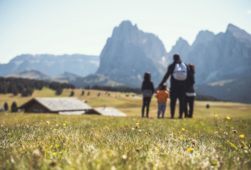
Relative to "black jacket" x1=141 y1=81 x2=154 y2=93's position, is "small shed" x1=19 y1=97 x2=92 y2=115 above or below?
below

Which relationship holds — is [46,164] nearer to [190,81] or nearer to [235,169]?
[235,169]

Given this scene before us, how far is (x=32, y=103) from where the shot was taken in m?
114

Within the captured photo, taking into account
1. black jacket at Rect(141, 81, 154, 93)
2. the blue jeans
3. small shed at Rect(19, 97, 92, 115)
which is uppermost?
black jacket at Rect(141, 81, 154, 93)

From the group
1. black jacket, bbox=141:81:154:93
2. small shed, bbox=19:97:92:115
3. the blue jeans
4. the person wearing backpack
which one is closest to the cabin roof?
small shed, bbox=19:97:92:115

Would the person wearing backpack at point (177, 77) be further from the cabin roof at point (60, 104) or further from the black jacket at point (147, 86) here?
the cabin roof at point (60, 104)

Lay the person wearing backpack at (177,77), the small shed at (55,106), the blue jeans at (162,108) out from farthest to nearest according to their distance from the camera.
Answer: the small shed at (55,106)
the blue jeans at (162,108)
the person wearing backpack at (177,77)

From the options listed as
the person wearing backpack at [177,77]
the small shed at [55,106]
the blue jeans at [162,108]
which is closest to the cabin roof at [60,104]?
the small shed at [55,106]

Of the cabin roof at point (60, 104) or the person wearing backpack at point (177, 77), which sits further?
the cabin roof at point (60, 104)

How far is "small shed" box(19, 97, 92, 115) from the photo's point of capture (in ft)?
351

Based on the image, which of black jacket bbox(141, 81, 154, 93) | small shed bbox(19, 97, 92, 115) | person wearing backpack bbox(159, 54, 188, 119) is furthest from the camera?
small shed bbox(19, 97, 92, 115)

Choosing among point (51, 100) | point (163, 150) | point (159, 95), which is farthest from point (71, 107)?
point (163, 150)

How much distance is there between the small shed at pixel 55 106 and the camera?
107 meters

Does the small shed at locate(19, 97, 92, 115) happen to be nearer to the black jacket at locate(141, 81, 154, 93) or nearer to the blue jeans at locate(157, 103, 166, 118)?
the blue jeans at locate(157, 103, 166, 118)

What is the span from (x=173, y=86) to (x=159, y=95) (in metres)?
6.10
